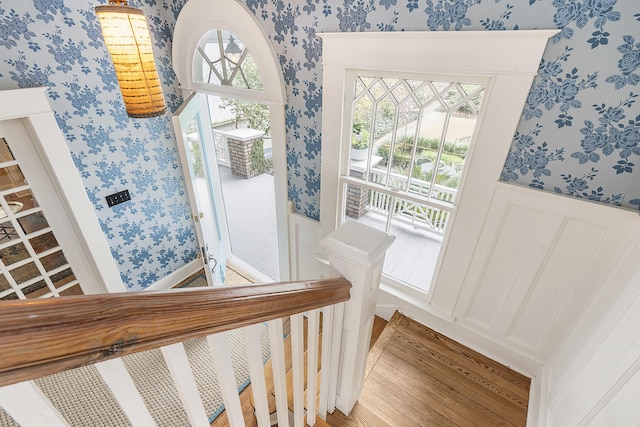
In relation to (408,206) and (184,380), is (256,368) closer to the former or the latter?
(184,380)

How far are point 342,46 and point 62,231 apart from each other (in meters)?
2.33

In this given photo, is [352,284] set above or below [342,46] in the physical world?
below

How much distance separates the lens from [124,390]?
17.8 inches

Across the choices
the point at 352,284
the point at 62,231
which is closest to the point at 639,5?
the point at 352,284

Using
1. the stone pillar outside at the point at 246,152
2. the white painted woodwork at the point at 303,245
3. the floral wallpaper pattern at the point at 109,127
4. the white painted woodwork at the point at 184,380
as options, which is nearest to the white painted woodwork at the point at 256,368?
the white painted woodwork at the point at 184,380

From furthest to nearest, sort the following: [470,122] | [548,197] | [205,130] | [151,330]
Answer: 1. [205,130]
2. [470,122]
3. [548,197]
4. [151,330]

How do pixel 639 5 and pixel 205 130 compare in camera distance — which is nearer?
A: pixel 639 5

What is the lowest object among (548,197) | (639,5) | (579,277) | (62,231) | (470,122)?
(62,231)

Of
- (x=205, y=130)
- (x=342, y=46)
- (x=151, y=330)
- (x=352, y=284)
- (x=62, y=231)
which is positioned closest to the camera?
(x=151, y=330)

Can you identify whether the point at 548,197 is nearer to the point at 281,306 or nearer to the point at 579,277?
the point at 579,277

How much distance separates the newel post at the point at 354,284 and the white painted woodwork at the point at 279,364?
0.97 ft

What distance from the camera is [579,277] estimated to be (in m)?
1.44

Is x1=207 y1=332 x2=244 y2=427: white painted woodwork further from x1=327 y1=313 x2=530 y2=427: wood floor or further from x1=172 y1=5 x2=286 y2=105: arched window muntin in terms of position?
x1=172 y1=5 x2=286 y2=105: arched window muntin

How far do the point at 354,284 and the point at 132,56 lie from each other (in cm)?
139
